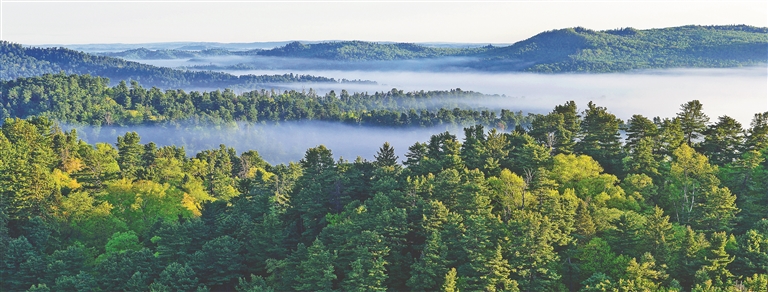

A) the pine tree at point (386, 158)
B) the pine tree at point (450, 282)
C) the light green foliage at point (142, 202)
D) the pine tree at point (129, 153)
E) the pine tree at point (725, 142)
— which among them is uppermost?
the pine tree at point (725, 142)

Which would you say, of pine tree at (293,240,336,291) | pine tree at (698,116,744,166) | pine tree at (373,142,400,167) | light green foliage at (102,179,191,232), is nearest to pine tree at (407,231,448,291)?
pine tree at (293,240,336,291)

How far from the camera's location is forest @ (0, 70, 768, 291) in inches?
2234

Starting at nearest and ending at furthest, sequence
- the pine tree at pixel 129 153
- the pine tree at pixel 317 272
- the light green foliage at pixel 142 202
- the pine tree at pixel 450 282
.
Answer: the pine tree at pixel 450 282 → the pine tree at pixel 317 272 → the light green foliage at pixel 142 202 → the pine tree at pixel 129 153

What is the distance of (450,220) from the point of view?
61.7 metres

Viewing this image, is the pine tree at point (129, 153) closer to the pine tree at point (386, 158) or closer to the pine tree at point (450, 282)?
the pine tree at point (386, 158)

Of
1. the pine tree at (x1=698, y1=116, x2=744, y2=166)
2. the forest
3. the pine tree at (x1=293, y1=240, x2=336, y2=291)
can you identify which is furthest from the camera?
the pine tree at (x1=698, y1=116, x2=744, y2=166)

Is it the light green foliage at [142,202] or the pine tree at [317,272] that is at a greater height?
the pine tree at [317,272]

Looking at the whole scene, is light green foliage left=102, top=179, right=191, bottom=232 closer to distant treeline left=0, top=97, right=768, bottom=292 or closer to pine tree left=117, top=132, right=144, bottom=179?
distant treeline left=0, top=97, right=768, bottom=292

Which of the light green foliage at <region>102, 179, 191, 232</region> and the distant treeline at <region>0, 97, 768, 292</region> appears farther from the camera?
the light green foliage at <region>102, 179, 191, 232</region>

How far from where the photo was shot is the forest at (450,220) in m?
56.8

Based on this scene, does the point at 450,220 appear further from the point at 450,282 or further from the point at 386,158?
the point at 386,158

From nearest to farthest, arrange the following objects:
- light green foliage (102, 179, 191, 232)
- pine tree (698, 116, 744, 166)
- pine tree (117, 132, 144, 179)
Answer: pine tree (698, 116, 744, 166) < light green foliage (102, 179, 191, 232) < pine tree (117, 132, 144, 179)

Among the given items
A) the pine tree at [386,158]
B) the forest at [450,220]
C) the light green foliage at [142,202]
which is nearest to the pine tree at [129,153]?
the forest at [450,220]

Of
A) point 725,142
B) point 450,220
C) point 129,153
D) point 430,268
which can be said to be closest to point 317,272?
point 430,268
